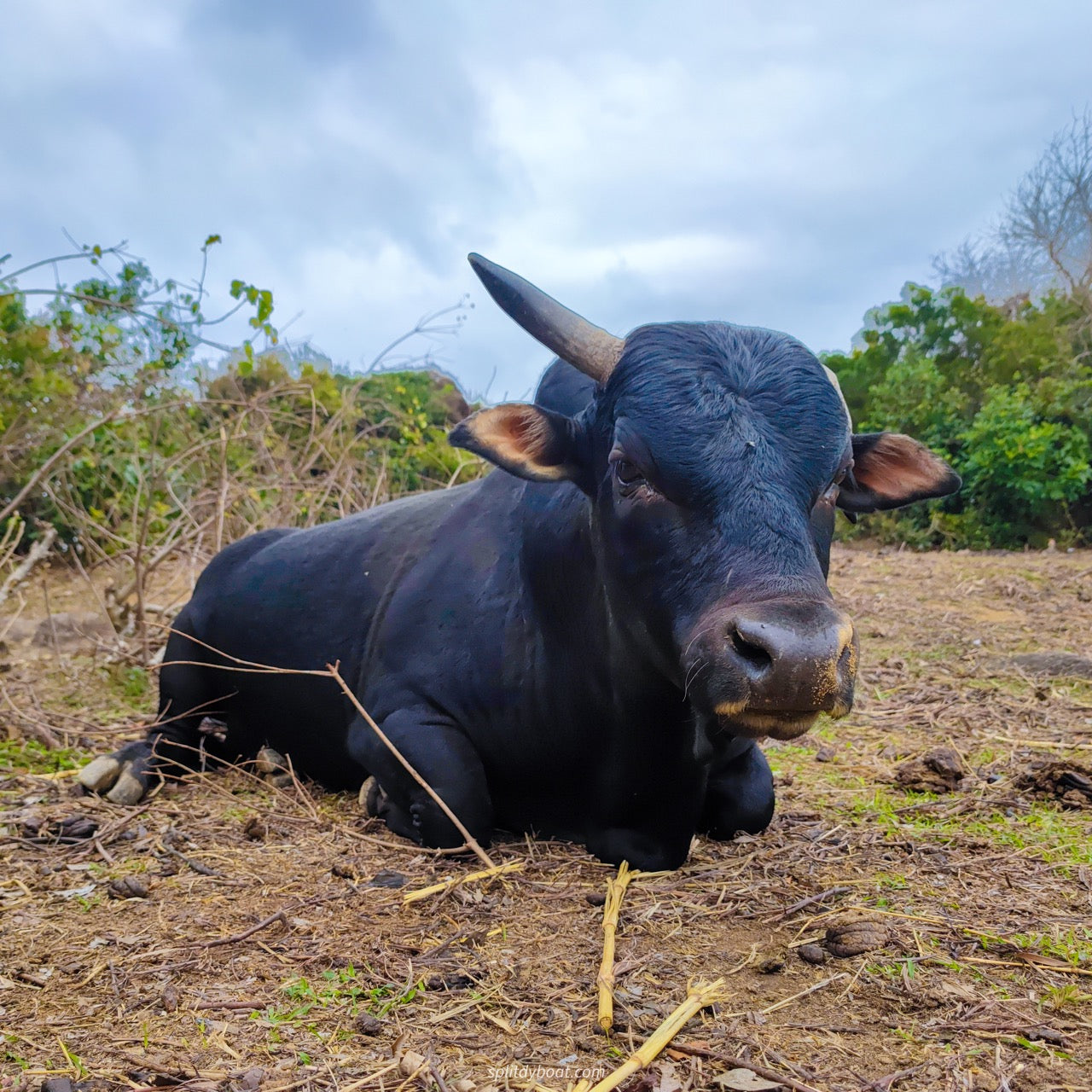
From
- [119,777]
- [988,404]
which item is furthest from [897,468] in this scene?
[988,404]

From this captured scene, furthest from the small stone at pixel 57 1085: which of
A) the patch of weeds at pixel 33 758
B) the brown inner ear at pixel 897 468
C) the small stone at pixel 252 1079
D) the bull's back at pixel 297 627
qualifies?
the patch of weeds at pixel 33 758

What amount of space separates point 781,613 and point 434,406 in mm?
11666

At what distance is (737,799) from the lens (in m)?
3.06

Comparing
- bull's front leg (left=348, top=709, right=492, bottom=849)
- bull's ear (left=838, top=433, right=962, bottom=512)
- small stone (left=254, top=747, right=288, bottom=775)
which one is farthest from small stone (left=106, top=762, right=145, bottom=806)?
bull's ear (left=838, top=433, right=962, bottom=512)

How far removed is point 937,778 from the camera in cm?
366

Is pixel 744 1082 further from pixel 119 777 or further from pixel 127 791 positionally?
pixel 119 777

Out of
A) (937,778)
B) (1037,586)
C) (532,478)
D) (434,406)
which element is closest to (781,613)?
(532,478)

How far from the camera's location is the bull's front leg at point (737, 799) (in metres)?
3.07

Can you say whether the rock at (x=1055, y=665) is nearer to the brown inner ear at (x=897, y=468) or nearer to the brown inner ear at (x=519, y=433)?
the brown inner ear at (x=897, y=468)

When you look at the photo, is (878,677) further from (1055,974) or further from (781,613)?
(781,613)

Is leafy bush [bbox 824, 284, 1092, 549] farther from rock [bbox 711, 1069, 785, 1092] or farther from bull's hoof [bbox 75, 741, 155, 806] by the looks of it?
rock [bbox 711, 1069, 785, 1092]

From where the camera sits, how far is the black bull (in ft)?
7.16

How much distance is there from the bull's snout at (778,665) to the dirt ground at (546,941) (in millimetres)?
610

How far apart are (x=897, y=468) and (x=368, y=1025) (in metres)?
2.08
